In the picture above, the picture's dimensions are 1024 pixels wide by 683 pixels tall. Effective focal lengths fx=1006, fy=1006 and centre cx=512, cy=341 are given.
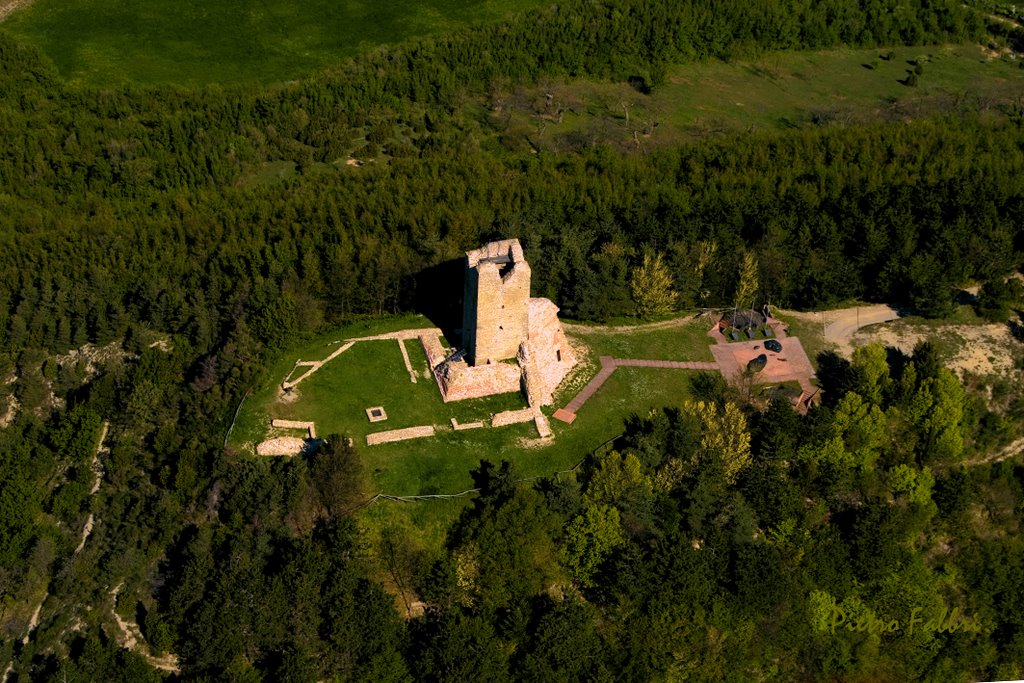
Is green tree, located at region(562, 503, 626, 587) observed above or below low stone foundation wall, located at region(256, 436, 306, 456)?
below

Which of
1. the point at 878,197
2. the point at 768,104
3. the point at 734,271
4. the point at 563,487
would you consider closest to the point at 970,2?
the point at 768,104

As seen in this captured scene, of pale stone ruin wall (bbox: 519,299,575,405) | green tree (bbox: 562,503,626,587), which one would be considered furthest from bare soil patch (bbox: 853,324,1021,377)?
green tree (bbox: 562,503,626,587)

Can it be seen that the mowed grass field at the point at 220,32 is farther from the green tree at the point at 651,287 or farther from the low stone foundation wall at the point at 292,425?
the low stone foundation wall at the point at 292,425

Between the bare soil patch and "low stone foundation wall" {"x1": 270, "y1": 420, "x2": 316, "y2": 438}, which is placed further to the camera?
the bare soil patch

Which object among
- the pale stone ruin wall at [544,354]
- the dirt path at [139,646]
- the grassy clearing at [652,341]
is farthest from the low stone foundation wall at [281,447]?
the grassy clearing at [652,341]

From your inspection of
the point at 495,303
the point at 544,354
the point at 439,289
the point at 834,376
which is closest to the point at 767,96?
the point at 834,376

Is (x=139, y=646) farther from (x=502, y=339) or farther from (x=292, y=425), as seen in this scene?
(x=502, y=339)

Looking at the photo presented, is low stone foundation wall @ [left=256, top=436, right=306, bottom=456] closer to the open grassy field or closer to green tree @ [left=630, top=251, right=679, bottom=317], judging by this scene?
green tree @ [left=630, top=251, right=679, bottom=317]
